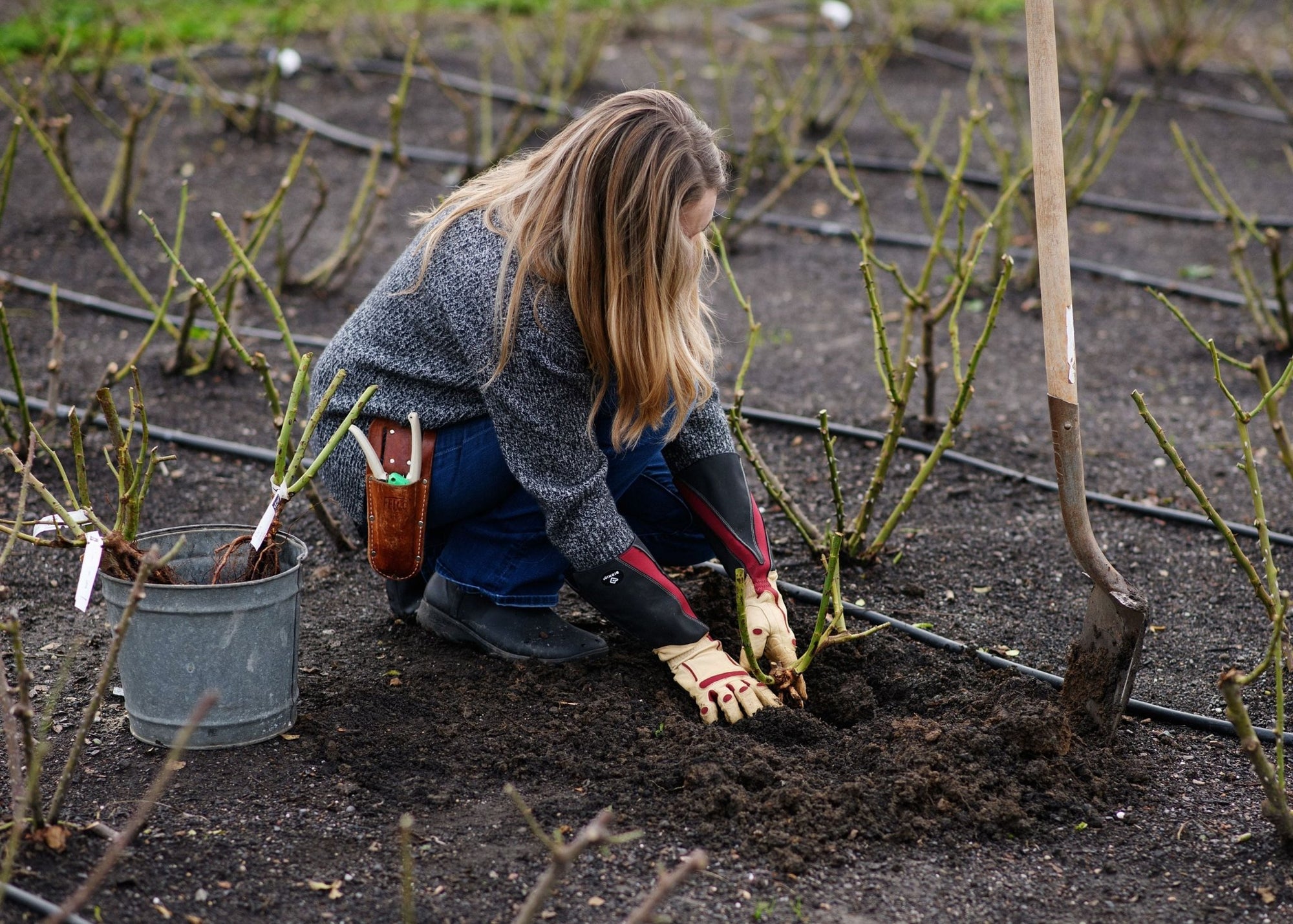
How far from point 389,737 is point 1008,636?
1.16 m

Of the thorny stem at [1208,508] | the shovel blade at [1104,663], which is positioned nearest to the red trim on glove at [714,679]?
the shovel blade at [1104,663]

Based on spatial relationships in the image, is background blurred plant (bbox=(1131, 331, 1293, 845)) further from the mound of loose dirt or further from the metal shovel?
the mound of loose dirt

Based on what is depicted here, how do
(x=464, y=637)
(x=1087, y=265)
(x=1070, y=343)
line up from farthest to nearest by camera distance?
(x=1087, y=265) → (x=464, y=637) → (x=1070, y=343)

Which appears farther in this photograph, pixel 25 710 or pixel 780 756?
pixel 780 756

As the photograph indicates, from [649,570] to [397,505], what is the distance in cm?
43

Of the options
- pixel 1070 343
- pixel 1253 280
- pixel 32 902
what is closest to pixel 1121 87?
pixel 1253 280

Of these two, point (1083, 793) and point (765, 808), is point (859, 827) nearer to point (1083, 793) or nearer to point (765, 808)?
point (765, 808)

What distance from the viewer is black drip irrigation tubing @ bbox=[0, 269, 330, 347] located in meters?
3.75

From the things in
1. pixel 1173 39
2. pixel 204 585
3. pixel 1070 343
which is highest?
pixel 1173 39

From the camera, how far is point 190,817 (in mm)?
1673

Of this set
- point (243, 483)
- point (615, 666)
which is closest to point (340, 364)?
point (615, 666)

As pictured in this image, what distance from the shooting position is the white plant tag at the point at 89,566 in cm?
163

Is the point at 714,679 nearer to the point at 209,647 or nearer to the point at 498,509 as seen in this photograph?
the point at 498,509

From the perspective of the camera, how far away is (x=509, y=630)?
2.16 metres
